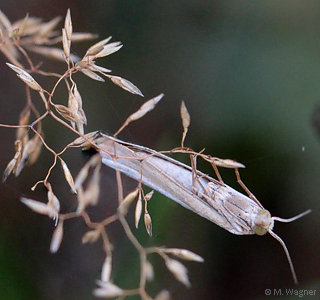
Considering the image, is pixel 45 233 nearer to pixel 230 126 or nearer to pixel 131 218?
pixel 131 218

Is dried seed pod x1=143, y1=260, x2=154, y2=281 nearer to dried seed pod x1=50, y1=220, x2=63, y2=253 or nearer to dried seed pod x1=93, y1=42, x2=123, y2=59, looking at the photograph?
dried seed pod x1=50, y1=220, x2=63, y2=253

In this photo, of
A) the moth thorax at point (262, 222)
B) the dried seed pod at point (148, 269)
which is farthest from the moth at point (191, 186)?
the dried seed pod at point (148, 269)

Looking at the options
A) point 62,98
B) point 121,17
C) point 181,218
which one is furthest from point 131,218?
point 121,17

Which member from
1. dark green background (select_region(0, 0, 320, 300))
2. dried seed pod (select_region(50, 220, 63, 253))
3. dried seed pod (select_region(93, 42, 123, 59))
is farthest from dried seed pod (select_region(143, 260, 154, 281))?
dried seed pod (select_region(93, 42, 123, 59))

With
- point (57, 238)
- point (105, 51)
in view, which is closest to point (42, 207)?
point (57, 238)

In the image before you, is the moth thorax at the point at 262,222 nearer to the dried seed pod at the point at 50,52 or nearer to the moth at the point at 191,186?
the moth at the point at 191,186
